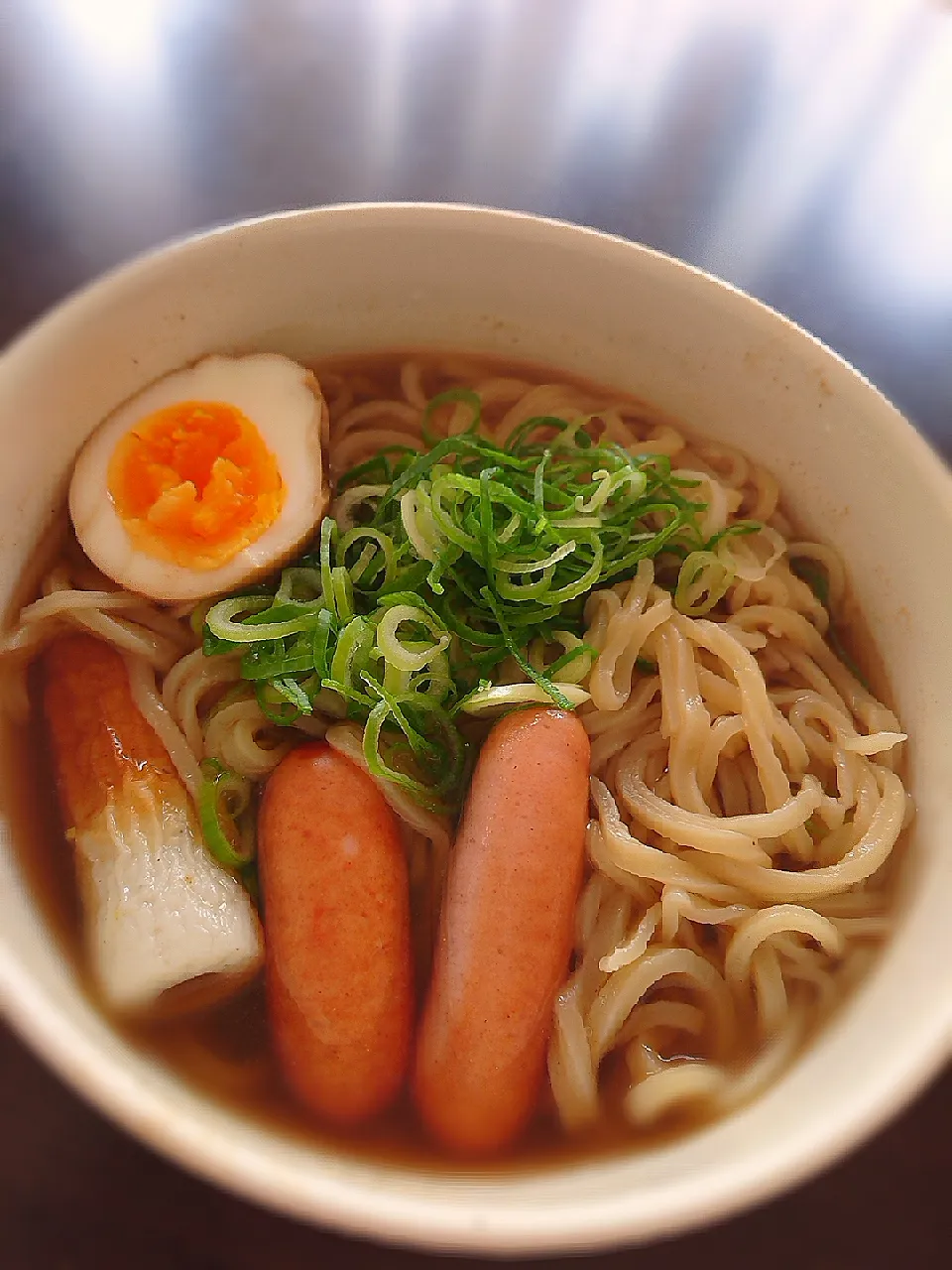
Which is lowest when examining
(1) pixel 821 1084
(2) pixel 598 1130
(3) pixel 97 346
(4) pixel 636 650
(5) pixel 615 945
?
(2) pixel 598 1130

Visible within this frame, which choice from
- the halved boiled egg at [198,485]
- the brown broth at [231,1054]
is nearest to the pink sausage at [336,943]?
the brown broth at [231,1054]

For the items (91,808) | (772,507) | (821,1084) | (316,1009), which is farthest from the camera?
(772,507)

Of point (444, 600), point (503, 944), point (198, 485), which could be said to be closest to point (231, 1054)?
point (503, 944)

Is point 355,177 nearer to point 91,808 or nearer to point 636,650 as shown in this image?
point 636,650

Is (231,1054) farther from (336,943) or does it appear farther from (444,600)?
(444,600)

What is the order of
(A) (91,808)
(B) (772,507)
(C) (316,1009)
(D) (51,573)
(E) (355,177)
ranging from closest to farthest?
(C) (316,1009), (A) (91,808), (D) (51,573), (B) (772,507), (E) (355,177)

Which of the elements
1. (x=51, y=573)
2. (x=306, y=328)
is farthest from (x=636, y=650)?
(x=51, y=573)

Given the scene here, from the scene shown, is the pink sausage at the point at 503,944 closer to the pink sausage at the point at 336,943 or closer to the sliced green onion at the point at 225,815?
the pink sausage at the point at 336,943

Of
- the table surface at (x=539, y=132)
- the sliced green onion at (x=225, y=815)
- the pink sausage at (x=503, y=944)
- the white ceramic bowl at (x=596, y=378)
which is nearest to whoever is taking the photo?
the white ceramic bowl at (x=596, y=378)
